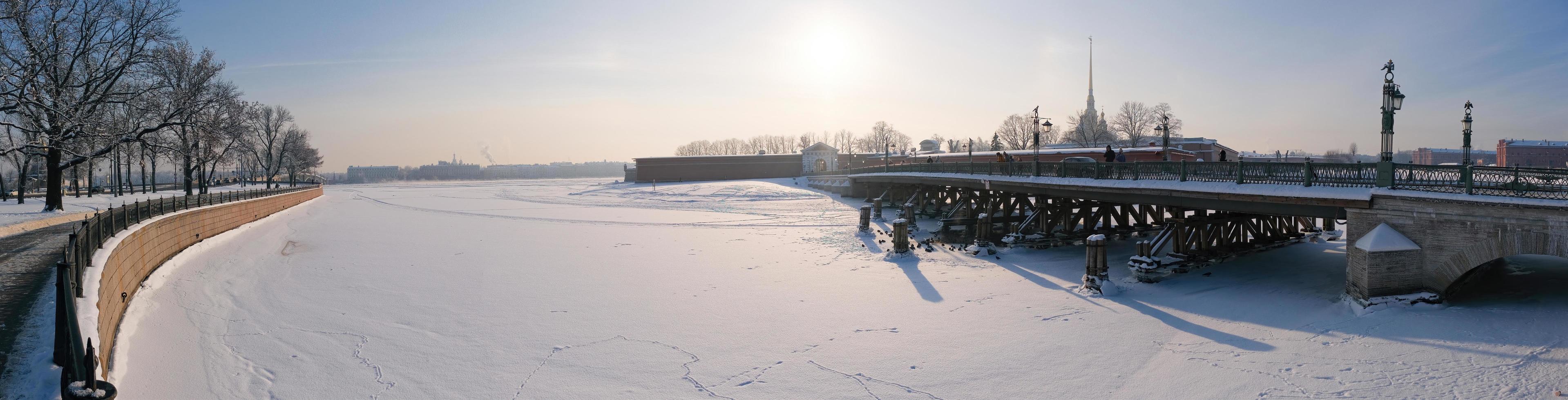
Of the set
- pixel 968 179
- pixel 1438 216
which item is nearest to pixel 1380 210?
pixel 1438 216

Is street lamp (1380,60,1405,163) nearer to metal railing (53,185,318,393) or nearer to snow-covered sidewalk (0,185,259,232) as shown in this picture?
metal railing (53,185,318,393)

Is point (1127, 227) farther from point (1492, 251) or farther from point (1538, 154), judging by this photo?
point (1538, 154)

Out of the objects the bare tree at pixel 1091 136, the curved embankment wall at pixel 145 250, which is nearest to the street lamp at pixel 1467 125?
the curved embankment wall at pixel 145 250

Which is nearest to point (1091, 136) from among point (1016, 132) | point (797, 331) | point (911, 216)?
point (1016, 132)

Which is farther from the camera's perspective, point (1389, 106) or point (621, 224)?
point (621, 224)

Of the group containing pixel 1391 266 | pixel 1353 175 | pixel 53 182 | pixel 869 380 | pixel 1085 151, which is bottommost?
pixel 869 380

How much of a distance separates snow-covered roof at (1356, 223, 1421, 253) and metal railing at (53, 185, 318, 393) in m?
17.3

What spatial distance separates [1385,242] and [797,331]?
1005cm

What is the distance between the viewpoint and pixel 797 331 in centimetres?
1177

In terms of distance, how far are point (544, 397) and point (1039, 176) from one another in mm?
19009

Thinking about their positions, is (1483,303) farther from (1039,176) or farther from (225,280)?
(225,280)

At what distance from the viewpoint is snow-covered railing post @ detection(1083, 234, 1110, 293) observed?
49.7 feet

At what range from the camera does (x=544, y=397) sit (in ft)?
28.1

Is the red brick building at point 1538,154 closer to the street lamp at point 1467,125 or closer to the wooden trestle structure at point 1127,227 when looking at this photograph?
the wooden trestle structure at point 1127,227
